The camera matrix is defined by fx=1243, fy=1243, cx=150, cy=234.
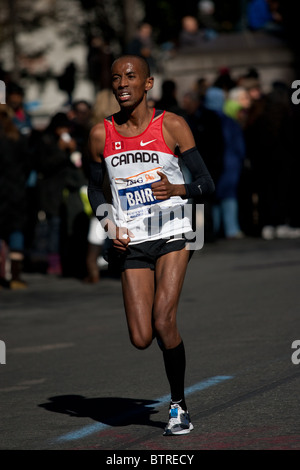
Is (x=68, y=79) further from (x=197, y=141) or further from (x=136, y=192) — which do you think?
(x=136, y=192)

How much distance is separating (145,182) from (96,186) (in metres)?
0.38

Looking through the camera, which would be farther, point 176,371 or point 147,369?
point 147,369

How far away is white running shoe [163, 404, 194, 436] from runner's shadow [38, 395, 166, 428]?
0.87 ft

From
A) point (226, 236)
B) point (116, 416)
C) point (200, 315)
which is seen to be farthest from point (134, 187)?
point (226, 236)

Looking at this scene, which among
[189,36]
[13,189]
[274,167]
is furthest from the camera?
[189,36]

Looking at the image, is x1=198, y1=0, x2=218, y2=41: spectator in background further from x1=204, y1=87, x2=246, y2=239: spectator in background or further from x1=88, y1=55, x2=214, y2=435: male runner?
x1=88, y1=55, x2=214, y2=435: male runner

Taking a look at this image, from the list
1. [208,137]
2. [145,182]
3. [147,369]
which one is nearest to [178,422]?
[145,182]

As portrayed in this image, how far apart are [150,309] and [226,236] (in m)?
11.8

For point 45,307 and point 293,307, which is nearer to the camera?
point 293,307

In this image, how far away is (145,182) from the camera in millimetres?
6926

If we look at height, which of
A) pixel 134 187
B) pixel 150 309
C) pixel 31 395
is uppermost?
pixel 134 187

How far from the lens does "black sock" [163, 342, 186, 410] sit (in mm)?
6762
